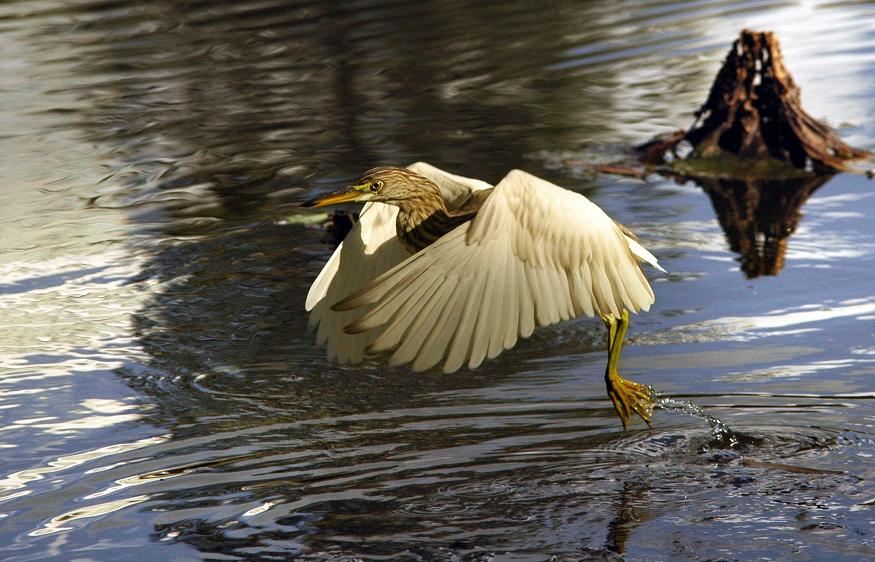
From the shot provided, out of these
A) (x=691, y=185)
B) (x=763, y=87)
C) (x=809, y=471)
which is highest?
(x=763, y=87)

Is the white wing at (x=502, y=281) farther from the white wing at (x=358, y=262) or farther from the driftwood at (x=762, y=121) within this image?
the driftwood at (x=762, y=121)

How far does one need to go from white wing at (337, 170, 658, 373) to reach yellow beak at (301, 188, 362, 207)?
58 centimetres

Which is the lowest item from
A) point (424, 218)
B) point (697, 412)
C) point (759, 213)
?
point (697, 412)

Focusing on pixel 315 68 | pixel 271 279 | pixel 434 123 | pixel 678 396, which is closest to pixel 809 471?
pixel 678 396

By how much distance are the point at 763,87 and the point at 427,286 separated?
451 centimetres

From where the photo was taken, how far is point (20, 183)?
31.1 ft

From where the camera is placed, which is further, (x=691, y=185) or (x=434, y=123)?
(x=434, y=123)

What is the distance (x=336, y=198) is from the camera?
533cm

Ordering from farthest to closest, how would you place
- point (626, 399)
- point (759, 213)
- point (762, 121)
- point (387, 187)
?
point (762, 121), point (759, 213), point (387, 187), point (626, 399)

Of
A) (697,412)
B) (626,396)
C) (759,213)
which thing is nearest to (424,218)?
(626,396)

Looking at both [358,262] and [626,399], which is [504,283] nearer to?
[626,399]

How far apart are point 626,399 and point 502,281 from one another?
2.70 ft

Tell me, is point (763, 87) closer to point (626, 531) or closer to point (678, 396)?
point (678, 396)

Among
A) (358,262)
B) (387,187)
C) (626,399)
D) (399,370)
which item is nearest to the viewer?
(626,399)
